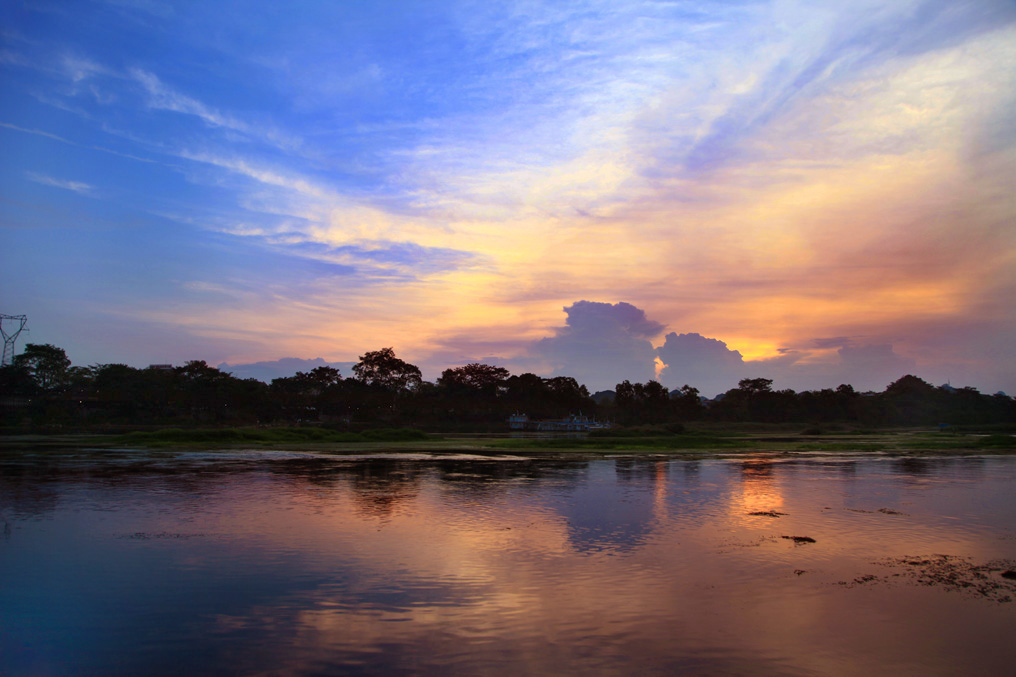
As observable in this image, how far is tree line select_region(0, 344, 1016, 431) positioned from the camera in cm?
10694

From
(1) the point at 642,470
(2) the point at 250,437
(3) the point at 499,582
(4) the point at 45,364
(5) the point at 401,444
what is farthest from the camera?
(4) the point at 45,364

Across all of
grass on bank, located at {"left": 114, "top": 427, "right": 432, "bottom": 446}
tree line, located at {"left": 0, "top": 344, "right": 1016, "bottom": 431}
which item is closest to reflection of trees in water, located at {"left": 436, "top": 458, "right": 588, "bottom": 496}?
grass on bank, located at {"left": 114, "top": 427, "right": 432, "bottom": 446}

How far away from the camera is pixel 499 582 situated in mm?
12195

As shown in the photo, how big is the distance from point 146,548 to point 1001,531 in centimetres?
2353

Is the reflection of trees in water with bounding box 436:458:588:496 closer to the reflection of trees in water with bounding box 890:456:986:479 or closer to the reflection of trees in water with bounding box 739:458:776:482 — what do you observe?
the reflection of trees in water with bounding box 739:458:776:482

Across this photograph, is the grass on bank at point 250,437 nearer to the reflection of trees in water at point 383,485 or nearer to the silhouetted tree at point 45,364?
the reflection of trees in water at point 383,485

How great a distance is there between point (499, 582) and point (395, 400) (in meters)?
127

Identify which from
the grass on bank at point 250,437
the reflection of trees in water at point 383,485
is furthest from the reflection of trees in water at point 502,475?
the grass on bank at point 250,437

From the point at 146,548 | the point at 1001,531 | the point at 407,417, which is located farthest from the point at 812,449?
the point at 407,417

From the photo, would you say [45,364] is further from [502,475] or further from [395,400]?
[502,475]

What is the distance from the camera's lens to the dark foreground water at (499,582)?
8695 millimetres

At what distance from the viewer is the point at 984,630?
984cm

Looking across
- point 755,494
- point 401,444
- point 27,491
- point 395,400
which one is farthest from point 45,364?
point 755,494

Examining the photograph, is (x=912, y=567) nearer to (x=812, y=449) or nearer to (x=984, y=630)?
(x=984, y=630)
